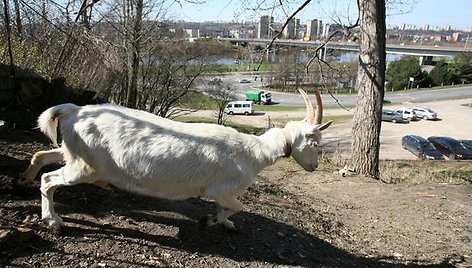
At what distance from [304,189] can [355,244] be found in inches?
102

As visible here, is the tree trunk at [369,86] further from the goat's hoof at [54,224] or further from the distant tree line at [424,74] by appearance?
the distant tree line at [424,74]

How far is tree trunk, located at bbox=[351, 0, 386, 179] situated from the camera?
9.92 metres

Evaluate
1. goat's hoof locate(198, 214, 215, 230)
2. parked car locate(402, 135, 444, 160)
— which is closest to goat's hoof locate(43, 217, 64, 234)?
goat's hoof locate(198, 214, 215, 230)

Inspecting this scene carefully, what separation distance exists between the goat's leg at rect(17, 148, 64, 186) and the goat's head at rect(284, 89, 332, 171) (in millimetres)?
2524

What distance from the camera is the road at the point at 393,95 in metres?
62.5

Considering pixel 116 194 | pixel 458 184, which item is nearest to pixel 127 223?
pixel 116 194

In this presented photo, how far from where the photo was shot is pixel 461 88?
256ft

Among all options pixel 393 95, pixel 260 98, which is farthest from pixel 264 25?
pixel 393 95

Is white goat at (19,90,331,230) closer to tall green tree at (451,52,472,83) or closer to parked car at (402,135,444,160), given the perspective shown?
parked car at (402,135,444,160)

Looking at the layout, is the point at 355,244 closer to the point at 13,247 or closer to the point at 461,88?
the point at 13,247

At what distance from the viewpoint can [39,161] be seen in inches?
187

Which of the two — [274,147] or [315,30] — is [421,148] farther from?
[274,147]

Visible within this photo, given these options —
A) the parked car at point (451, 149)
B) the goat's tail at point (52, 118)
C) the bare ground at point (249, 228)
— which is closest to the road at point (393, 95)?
the parked car at point (451, 149)

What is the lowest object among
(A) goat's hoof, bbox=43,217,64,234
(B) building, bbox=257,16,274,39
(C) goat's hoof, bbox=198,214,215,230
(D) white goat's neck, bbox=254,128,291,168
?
→ (C) goat's hoof, bbox=198,214,215,230
